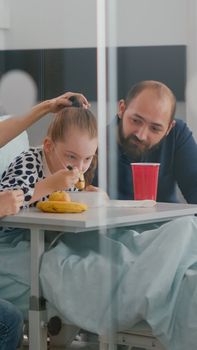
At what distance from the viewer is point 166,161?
1.26 metres

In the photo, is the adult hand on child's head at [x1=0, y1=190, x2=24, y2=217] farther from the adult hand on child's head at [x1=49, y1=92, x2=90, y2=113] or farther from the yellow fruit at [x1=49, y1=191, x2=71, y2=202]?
the adult hand on child's head at [x1=49, y1=92, x2=90, y2=113]

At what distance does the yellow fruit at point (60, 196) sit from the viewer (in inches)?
55.9

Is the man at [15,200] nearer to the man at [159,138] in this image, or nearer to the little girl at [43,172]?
the little girl at [43,172]

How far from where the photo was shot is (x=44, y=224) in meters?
1.42

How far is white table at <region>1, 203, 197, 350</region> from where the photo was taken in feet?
4.33

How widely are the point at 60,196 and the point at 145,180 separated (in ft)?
0.70

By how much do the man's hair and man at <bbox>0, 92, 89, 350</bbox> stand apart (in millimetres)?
138

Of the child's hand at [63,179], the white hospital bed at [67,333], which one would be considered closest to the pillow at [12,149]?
the white hospital bed at [67,333]

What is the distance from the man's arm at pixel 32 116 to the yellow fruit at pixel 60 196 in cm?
16

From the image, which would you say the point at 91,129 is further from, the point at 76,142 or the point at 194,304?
the point at 194,304

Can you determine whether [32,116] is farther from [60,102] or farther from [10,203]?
[10,203]

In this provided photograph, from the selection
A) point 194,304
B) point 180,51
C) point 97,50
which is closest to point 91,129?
point 97,50

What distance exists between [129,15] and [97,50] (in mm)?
127

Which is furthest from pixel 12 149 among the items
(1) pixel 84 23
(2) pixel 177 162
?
(2) pixel 177 162
